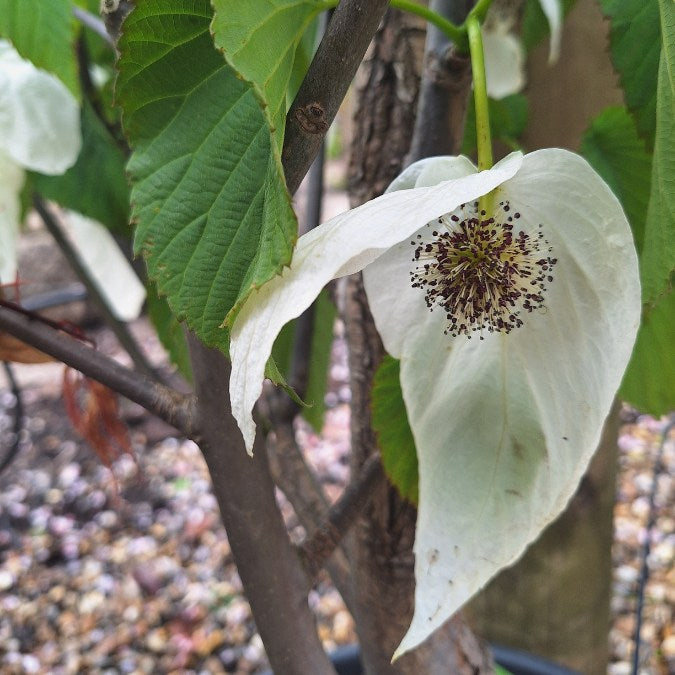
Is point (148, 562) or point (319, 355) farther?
point (148, 562)

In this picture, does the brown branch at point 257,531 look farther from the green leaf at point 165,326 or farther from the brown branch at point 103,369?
the green leaf at point 165,326

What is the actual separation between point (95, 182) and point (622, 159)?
36 cm

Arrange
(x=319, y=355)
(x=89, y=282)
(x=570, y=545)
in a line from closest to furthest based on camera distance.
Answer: (x=319, y=355)
(x=89, y=282)
(x=570, y=545)

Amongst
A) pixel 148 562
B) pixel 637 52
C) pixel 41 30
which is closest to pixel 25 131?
pixel 41 30

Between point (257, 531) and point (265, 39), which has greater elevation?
point (265, 39)

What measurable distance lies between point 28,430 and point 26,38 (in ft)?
4.33

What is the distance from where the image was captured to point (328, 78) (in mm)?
200

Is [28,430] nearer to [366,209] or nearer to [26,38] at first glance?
[26,38]

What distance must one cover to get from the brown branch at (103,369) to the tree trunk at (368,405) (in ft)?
0.46

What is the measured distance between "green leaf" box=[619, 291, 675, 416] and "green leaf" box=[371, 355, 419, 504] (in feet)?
0.45

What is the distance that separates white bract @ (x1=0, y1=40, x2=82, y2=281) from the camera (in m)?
0.41

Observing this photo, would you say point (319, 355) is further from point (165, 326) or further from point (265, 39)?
point (265, 39)

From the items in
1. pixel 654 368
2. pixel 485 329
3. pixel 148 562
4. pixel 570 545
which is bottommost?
pixel 148 562

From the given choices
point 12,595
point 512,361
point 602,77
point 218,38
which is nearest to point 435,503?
point 512,361
